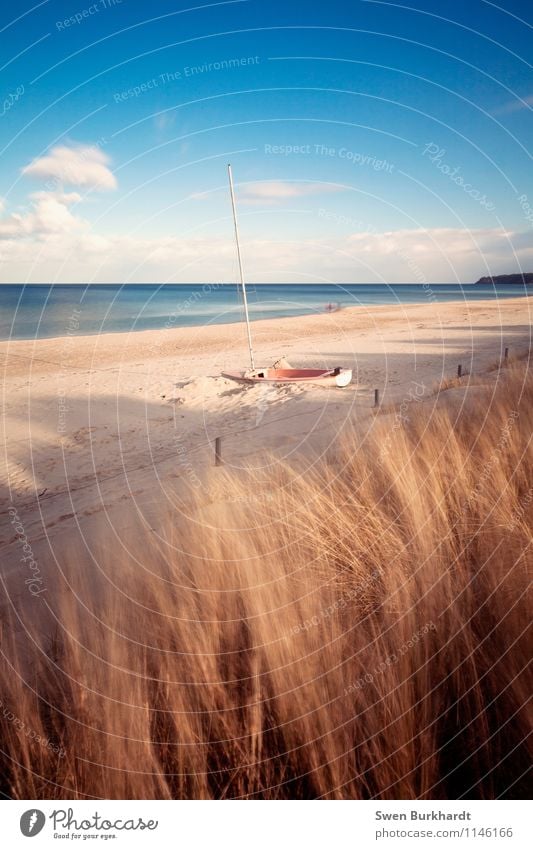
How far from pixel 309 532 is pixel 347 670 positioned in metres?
1.24

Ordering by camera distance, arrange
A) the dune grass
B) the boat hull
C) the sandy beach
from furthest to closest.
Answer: the boat hull
the sandy beach
the dune grass

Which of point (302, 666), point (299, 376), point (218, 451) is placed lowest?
point (302, 666)

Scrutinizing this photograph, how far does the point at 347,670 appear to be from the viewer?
82.6 inches

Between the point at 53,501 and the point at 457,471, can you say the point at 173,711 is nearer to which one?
the point at 457,471

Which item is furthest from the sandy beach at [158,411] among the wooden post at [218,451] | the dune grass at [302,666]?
the dune grass at [302,666]

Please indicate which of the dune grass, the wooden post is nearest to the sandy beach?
the wooden post

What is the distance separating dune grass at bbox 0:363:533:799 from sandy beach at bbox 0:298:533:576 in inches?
88.3

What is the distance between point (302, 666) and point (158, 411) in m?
11.1

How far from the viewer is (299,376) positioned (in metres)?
14.5

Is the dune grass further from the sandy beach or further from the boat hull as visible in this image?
the boat hull

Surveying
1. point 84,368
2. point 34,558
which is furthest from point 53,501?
point 84,368

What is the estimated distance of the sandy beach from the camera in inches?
288

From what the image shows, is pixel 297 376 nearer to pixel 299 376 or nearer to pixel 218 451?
pixel 299 376

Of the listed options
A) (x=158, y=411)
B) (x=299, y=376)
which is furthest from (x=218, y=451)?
(x=299, y=376)
